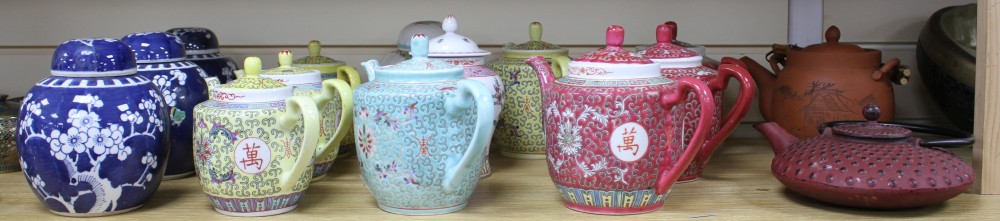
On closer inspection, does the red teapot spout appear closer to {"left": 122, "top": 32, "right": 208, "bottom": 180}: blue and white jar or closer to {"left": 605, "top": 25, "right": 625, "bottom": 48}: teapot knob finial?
{"left": 605, "top": 25, "right": 625, "bottom": 48}: teapot knob finial

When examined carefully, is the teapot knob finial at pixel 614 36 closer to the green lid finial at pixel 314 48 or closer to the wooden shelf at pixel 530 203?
the wooden shelf at pixel 530 203

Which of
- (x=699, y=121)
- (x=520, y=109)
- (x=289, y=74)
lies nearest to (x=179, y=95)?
(x=289, y=74)

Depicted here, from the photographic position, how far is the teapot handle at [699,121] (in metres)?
1.10

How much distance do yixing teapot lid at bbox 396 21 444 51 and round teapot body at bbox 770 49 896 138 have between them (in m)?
0.60

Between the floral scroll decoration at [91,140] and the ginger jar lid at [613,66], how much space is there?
540 millimetres

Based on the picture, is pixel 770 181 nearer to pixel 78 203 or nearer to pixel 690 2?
pixel 690 2

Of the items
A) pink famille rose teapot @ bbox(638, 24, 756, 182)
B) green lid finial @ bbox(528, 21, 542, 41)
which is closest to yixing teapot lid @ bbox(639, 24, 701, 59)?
pink famille rose teapot @ bbox(638, 24, 756, 182)

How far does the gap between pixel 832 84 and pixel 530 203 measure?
58 cm

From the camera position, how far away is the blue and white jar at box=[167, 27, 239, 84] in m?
1.55

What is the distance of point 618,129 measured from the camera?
1125 mm

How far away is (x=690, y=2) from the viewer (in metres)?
1.81

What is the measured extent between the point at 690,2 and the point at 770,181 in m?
0.53

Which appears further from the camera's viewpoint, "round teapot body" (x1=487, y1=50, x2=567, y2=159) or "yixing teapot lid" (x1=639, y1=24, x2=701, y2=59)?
"round teapot body" (x1=487, y1=50, x2=567, y2=159)

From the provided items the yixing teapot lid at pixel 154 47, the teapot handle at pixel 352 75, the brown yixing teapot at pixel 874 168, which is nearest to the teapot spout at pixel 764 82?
the brown yixing teapot at pixel 874 168
